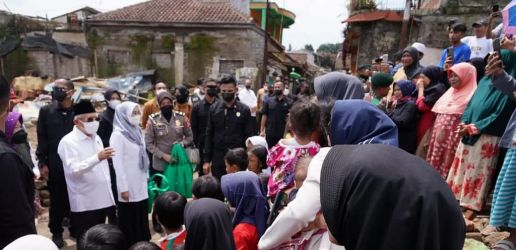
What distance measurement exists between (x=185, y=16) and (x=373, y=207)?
19069 millimetres

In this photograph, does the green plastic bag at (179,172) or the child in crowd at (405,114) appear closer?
the child in crowd at (405,114)

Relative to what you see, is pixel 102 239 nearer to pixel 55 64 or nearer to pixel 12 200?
pixel 12 200

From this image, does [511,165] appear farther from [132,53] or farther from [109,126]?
[132,53]

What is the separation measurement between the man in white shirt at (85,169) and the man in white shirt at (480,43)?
497 centimetres

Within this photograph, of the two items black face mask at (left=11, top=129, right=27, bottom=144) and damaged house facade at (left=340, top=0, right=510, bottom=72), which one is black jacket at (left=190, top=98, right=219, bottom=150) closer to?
black face mask at (left=11, top=129, right=27, bottom=144)

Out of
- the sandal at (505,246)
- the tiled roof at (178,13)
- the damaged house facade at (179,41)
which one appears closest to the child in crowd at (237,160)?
the sandal at (505,246)

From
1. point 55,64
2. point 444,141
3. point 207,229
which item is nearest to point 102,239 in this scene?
point 207,229

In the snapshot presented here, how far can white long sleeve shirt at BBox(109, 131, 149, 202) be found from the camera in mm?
3578

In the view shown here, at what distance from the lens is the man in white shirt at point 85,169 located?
11.0ft

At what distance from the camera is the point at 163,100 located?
14.8ft

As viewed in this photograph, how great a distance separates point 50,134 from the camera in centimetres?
402

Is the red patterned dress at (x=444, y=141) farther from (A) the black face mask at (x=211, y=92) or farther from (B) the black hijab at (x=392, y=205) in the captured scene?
(A) the black face mask at (x=211, y=92)

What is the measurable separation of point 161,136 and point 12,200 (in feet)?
Answer: 8.77

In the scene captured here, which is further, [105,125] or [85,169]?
[105,125]
